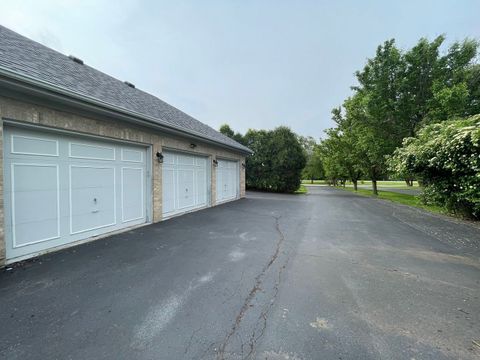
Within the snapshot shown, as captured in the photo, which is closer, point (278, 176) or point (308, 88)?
point (308, 88)

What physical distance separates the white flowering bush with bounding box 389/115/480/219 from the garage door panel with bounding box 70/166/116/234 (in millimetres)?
9968

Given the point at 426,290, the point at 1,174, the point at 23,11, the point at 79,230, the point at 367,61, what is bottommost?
the point at 426,290

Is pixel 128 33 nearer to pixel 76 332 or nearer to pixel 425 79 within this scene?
pixel 76 332

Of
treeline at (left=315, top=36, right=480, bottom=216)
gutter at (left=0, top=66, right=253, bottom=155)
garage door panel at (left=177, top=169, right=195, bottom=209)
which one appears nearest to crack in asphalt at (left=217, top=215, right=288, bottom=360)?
gutter at (left=0, top=66, right=253, bottom=155)

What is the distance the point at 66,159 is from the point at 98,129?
41.5 inches

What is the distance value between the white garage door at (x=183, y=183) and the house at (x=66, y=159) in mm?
123

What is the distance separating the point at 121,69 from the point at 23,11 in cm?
686

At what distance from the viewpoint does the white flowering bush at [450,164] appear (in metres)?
5.96

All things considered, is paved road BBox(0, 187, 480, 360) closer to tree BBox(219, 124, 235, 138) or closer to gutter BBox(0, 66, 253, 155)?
gutter BBox(0, 66, 253, 155)

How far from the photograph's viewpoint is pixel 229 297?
9.12 ft

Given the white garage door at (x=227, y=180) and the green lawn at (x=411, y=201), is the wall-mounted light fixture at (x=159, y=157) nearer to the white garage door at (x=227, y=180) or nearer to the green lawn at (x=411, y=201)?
the white garage door at (x=227, y=180)

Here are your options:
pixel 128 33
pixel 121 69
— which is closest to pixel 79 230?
pixel 128 33

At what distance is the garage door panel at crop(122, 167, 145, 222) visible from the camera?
6125 mm

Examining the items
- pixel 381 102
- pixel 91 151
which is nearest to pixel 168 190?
pixel 91 151
